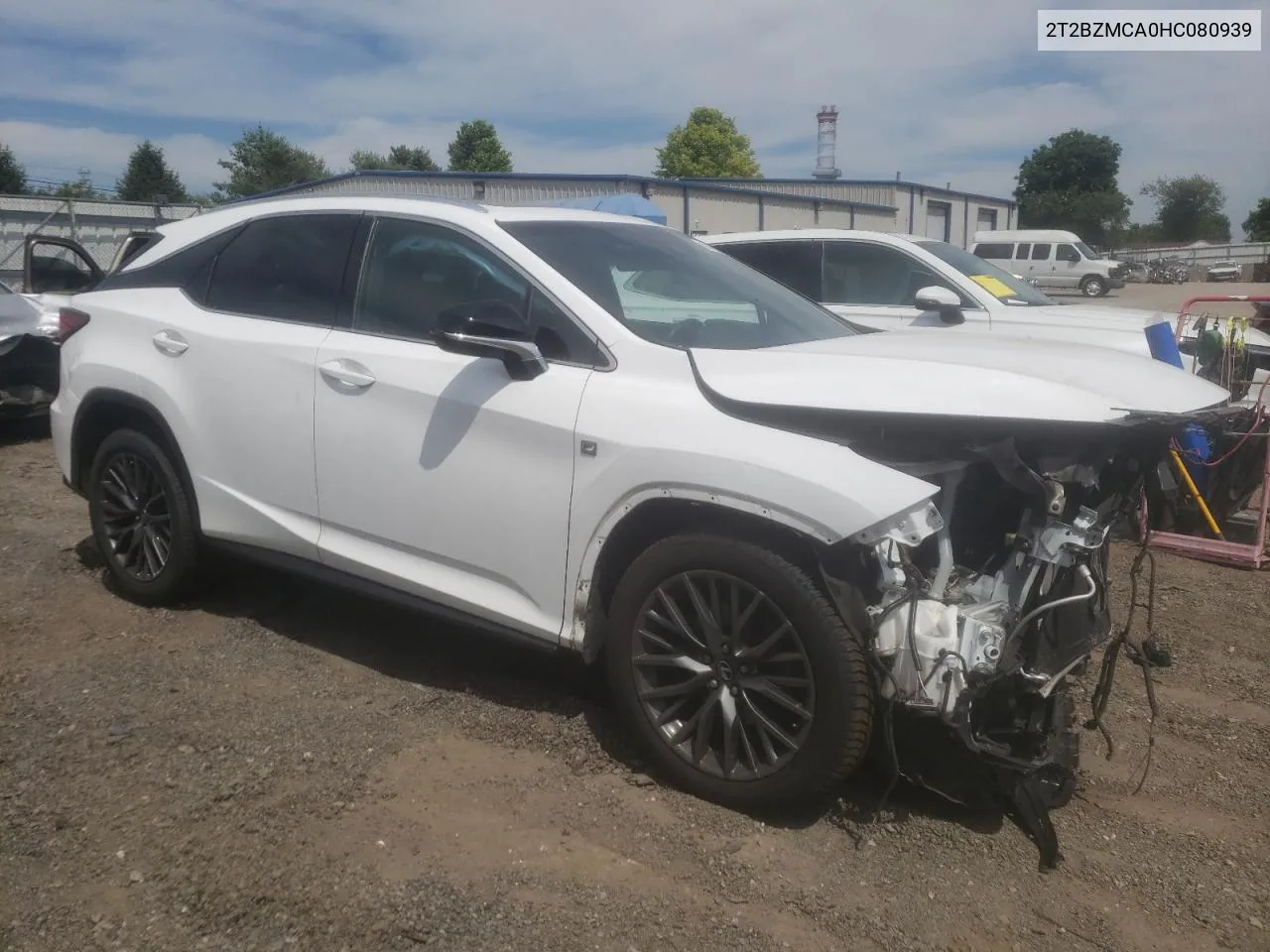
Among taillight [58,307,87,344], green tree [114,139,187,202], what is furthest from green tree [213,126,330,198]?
taillight [58,307,87,344]

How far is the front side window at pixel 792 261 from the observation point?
797 cm

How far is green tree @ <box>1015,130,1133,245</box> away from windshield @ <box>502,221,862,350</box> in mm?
72862

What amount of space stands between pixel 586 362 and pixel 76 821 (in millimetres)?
2006

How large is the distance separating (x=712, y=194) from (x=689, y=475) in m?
24.0

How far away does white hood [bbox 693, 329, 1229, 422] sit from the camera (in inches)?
105

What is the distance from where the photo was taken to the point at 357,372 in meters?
3.61

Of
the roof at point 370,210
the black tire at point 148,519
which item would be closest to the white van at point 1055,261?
the roof at point 370,210

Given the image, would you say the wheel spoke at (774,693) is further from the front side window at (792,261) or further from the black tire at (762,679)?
the front side window at (792,261)

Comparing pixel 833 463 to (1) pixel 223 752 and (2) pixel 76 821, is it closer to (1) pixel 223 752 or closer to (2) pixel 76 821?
(1) pixel 223 752

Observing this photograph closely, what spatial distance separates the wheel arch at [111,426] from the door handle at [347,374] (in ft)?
3.06

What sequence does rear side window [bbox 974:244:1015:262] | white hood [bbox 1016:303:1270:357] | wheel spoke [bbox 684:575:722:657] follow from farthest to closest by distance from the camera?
rear side window [bbox 974:244:1015:262], white hood [bbox 1016:303:1270:357], wheel spoke [bbox 684:575:722:657]

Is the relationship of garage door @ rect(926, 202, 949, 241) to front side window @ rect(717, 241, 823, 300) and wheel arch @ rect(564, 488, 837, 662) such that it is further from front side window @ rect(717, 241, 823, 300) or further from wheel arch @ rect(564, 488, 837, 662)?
wheel arch @ rect(564, 488, 837, 662)

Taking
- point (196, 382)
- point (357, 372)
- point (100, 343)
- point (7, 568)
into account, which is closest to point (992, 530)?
point (357, 372)

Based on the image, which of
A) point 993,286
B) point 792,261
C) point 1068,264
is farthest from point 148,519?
point 1068,264
